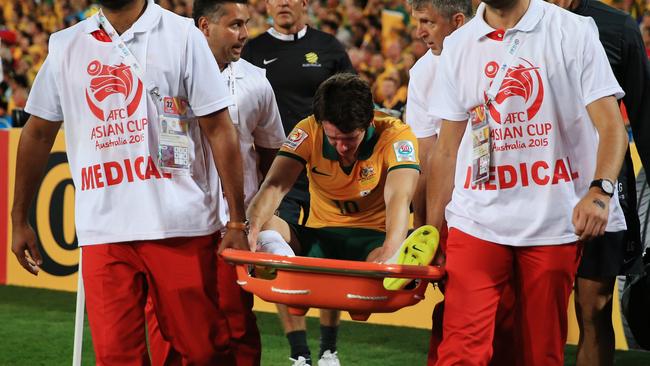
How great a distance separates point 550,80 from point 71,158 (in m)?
1.75

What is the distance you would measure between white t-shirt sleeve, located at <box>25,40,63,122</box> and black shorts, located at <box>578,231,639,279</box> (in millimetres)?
2143

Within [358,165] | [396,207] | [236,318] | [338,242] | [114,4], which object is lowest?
[236,318]

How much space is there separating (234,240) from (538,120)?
118 centimetres

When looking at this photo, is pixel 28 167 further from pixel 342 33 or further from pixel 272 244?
pixel 342 33

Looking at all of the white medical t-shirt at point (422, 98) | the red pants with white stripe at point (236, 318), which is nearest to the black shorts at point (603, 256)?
the white medical t-shirt at point (422, 98)

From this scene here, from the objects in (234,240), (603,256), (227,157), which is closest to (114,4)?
(227,157)

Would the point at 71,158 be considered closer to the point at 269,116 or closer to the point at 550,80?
the point at 269,116

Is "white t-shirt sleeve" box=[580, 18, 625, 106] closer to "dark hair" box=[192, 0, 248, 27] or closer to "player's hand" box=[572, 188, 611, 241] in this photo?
"player's hand" box=[572, 188, 611, 241]

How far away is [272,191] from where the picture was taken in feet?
15.2

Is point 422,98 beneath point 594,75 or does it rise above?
beneath

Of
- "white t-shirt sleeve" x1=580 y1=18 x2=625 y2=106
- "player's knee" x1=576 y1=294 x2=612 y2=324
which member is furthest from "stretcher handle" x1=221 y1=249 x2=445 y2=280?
"player's knee" x1=576 y1=294 x2=612 y2=324

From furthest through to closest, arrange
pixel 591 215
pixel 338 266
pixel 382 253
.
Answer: pixel 382 253 < pixel 338 266 < pixel 591 215

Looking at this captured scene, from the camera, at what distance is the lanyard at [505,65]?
11.9ft

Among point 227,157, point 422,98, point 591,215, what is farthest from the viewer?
point 422,98
